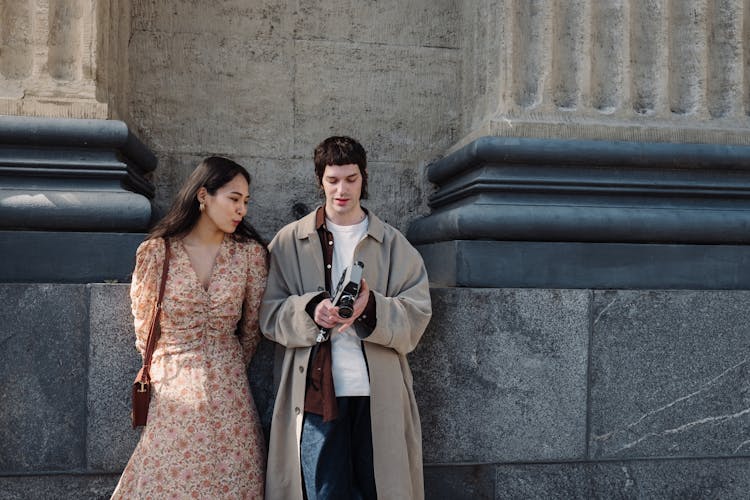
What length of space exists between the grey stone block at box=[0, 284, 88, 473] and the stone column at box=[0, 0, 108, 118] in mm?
1115

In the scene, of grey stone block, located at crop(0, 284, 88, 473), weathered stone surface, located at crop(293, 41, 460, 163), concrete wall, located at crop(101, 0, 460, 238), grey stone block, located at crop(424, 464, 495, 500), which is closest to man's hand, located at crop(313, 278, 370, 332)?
grey stone block, located at crop(424, 464, 495, 500)

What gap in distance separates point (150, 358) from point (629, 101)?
325 centimetres

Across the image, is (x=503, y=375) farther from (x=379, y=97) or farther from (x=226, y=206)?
(x=379, y=97)

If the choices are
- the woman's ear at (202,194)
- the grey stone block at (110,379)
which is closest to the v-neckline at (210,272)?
the woman's ear at (202,194)

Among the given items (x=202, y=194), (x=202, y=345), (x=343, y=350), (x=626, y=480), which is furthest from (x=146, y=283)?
(x=626, y=480)

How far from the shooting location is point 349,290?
10.2ft

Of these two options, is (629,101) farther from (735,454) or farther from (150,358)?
(150,358)

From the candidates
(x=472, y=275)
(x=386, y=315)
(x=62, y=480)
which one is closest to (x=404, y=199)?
(x=472, y=275)

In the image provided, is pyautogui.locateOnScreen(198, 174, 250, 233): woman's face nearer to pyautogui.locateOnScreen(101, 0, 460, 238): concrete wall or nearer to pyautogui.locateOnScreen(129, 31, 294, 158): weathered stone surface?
pyautogui.locateOnScreen(101, 0, 460, 238): concrete wall

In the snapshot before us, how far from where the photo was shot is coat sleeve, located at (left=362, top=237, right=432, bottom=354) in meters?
3.39

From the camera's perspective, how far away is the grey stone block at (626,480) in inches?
163

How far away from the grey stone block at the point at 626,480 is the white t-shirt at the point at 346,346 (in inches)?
47.7

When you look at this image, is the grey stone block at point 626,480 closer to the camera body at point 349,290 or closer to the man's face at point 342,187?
the camera body at point 349,290

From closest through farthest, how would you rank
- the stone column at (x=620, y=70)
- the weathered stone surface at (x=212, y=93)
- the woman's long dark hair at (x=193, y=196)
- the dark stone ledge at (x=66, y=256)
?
1. the woman's long dark hair at (x=193, y=196)
2. the dark stone ledge at (x=66, y=256)
3. the stone column at (x=620, y=70)
4. the weathered stone surface at (x=212, y=93)
